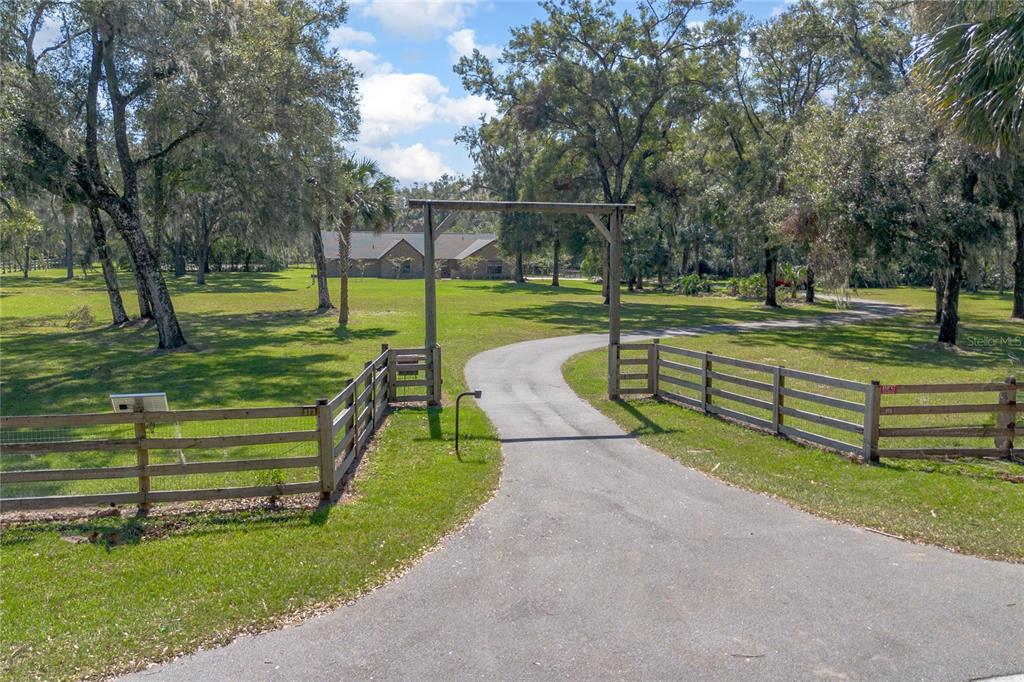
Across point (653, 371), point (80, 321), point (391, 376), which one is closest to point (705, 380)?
point (653, 371)

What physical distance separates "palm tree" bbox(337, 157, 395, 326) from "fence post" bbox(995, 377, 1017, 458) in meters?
24.4

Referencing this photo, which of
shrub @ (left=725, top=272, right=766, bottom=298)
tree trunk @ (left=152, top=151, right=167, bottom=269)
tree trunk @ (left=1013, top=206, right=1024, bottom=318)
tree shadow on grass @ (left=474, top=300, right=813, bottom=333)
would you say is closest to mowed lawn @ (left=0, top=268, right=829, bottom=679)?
tree trunk @ (left=152, top=151, right=167, bottom=269)

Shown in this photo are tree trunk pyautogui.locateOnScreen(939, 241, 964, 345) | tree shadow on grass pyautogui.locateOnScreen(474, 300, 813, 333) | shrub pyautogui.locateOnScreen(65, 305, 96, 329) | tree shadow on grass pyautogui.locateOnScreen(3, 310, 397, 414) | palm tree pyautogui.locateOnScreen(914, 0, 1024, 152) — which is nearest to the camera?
palm tree pyautogui.locateOnScreen(914, 0, 1024, 152)

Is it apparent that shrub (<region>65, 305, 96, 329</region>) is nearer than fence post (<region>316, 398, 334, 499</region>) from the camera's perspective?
No

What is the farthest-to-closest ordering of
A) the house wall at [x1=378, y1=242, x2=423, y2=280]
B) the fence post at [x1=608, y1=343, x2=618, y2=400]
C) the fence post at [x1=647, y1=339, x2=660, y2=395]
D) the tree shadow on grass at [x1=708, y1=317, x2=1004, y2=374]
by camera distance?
the house wall at [x1=378, y1=242, x2=423, y2=280] → the tree shadow on grass at [x1=708, y1=317, x2=1004, y2=374] → the fence post at [x1=647, y1=339, x2=660, y2=395] → the fence post at [x1=608, y1=343, x2=618, y2=400]

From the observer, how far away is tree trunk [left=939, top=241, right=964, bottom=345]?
78.4 ft

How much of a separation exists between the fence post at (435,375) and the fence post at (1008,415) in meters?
8.98

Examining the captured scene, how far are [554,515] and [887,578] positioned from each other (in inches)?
129

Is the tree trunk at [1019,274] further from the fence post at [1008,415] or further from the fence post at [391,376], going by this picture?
the fence post at [391,376]

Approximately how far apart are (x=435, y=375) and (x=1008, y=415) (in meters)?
9.15

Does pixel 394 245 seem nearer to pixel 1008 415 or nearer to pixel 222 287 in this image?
pixel 222 287

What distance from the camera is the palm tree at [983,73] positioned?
35.2 feet

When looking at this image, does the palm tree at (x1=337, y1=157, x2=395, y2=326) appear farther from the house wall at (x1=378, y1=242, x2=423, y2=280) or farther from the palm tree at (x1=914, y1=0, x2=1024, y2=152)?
the house wall at (x1=378, y1=242, x2=423, y2=280)

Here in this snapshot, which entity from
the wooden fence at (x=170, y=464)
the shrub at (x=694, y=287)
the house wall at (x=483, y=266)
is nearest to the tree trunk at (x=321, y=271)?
the shrub at (x=694, y=287)
